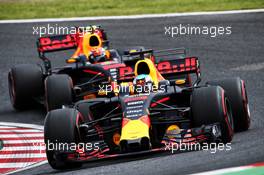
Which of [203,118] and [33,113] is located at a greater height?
[203,118]

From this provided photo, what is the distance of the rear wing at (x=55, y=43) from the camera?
20016 millimetres

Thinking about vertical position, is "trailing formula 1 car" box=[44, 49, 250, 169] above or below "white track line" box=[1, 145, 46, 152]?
above

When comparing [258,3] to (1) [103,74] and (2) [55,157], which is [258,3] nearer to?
(1) [103,74]

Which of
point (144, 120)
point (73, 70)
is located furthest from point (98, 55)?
point (144, 120)

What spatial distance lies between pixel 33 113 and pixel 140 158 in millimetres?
6124

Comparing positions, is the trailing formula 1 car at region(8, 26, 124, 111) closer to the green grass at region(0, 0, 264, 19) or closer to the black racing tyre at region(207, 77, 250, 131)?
the black racing tyre at region(207, 77, 250, 131)

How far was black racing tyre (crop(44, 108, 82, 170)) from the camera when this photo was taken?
13.2 m

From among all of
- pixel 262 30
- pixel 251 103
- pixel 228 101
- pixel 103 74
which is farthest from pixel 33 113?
pixel 262 30

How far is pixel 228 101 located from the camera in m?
14.3

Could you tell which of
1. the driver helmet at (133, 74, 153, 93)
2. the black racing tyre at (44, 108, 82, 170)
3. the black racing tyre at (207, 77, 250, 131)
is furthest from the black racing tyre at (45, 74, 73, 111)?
the black racing tyre at (44, 108, 82, 170)

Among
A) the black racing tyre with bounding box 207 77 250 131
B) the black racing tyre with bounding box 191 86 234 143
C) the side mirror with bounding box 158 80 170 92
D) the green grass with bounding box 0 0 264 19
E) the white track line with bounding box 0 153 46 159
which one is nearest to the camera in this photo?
the black racing tyre with bounding box 191 86 234 143

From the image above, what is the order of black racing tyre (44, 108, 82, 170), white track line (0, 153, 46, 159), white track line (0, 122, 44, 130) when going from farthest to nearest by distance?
1. white track line (0, 122, 44, 130)
2. white track line (0, 153, 46, 159)
3. black racing tyre (44, 108, 82, 170)

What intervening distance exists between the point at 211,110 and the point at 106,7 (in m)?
16.1

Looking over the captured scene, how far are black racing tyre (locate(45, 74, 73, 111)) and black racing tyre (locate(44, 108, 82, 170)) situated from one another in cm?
334
